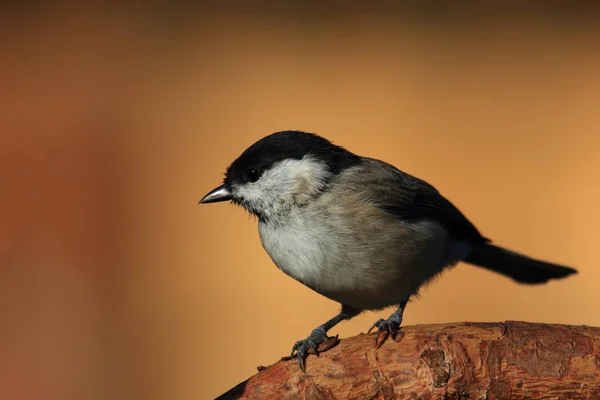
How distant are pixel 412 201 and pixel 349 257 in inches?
18.4

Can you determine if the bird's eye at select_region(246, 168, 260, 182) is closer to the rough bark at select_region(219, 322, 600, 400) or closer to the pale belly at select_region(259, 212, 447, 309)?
the pale belly at select_region(259, 212, 447, 309)

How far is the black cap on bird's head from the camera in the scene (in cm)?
234

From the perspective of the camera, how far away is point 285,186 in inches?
90.5

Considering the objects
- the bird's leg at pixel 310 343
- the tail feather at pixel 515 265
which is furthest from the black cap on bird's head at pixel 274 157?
the tail feather at pixel 515 265

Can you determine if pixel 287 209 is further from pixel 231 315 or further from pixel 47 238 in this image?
pixel 47 238

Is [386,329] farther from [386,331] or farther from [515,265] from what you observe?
[515,265]

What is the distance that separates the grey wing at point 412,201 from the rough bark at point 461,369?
2.23 feet

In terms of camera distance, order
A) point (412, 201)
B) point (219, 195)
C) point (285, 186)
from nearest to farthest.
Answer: point (285, 186) → point (219, 195) → point (412, 201)

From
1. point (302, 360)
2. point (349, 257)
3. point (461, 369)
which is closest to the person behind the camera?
point (461, 369)

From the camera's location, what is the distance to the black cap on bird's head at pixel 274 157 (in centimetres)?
234

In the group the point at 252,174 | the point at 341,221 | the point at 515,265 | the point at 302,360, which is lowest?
the point at 302,360

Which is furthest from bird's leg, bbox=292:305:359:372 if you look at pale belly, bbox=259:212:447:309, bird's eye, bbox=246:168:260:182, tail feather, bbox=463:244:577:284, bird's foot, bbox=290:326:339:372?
tail feather, bbox=463:244:577:284

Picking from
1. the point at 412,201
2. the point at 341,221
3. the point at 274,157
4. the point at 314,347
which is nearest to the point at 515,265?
the point at 412,201

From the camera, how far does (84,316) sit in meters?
3.24
